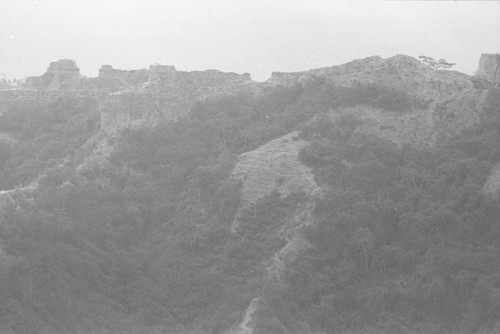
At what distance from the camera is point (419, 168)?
42406mm

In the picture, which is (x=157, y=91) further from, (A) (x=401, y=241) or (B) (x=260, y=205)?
(A) (x=401, y=241)

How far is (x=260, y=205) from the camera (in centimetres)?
4175

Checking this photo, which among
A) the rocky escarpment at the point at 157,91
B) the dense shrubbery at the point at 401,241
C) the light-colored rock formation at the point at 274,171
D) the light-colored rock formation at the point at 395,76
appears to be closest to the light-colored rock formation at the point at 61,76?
the rocky escarpment at the point at 157,91

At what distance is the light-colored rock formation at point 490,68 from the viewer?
51.1m

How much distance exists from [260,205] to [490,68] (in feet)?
51.7

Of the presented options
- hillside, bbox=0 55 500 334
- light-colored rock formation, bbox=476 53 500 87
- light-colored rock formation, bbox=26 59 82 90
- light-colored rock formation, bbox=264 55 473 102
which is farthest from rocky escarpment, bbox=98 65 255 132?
light-colored rock formation, bbox=476 53 500 87

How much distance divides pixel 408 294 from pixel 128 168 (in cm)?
1392

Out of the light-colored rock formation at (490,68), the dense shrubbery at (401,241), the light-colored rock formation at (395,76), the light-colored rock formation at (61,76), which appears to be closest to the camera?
the dense shrubbery at (401,241)

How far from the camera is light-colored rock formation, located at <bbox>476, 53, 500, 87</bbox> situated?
5106cm

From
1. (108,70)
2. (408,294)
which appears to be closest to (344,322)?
(408,294)

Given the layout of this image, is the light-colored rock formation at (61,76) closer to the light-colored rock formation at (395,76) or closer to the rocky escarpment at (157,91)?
the rocky escarpment at (157,91)

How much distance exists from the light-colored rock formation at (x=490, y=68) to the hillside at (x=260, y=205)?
0.10 metres

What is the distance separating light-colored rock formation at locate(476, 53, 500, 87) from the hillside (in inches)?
4.0

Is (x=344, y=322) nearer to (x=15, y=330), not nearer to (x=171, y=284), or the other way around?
(x=171, y=284)
